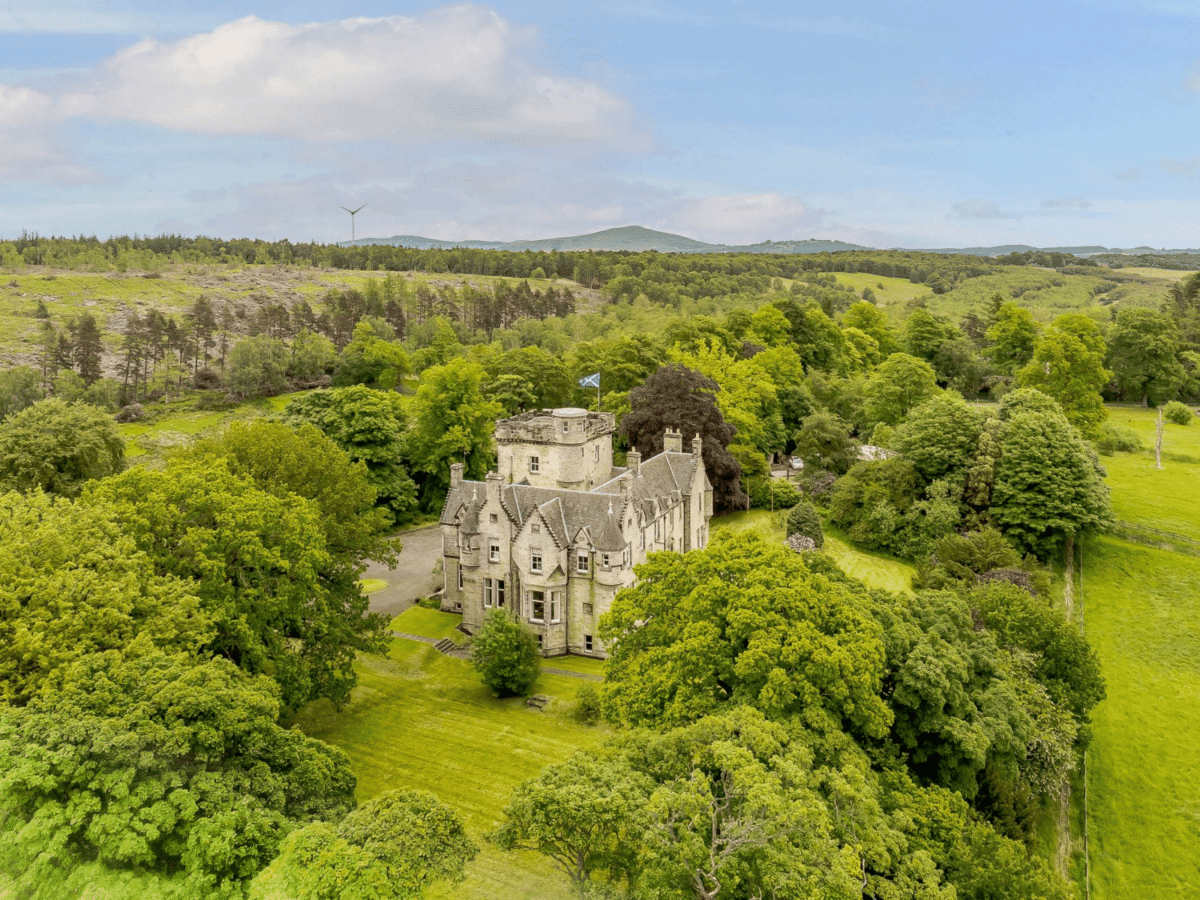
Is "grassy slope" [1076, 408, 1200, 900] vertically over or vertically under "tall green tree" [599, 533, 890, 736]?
under

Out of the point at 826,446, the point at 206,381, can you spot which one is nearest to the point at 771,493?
the point at 826,446

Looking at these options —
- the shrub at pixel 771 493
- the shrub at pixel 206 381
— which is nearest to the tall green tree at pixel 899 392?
the shrub at pixel 771 493

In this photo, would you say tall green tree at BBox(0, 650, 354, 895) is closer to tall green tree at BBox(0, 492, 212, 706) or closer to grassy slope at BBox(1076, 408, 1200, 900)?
tall green tree at BBox(0, 492, 212, 706)

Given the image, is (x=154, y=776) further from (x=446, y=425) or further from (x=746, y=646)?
(x=446, y=425)

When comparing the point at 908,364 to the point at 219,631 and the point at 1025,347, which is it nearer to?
the point at 1025,347

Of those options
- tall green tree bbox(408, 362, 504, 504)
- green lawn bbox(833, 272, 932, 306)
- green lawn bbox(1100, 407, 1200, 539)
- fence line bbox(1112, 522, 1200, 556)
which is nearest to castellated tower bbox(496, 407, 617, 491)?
tall green tree bbox(408, 362, 504, 504)

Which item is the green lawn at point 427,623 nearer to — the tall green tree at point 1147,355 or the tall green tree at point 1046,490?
the tall green tree at point 1046,490
